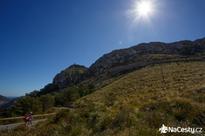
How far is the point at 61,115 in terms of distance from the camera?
56.4ft

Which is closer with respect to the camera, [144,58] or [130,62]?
[144,58]

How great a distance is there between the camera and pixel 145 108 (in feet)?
42.1

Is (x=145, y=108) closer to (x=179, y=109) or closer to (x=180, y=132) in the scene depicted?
(x=179, y=109)

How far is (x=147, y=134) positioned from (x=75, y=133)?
140 inches

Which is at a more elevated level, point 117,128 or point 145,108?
point 145,108

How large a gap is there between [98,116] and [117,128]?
3.05 metres

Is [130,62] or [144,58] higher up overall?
[144,58]

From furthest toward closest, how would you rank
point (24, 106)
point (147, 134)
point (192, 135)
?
1. point (24, 106)
2. point (147, 134)
3. point (192, 135)

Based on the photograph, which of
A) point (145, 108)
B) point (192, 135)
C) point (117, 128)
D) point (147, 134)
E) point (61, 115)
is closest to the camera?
point (192, 135)

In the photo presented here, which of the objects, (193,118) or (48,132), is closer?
(193,118)

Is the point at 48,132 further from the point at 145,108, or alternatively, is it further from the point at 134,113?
the point at 145,108

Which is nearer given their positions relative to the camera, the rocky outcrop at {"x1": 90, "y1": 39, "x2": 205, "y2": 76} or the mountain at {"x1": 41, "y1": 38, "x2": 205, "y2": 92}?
the mountain at {"x1": 41, "y1": 38, "x2": 205, "y2": 92}

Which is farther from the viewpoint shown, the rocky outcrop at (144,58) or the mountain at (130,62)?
the rocky outcrop at (144,58)

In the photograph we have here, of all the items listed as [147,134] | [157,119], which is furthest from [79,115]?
[147,134]
